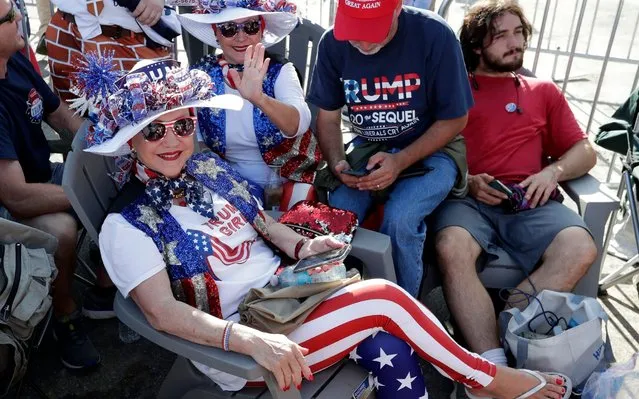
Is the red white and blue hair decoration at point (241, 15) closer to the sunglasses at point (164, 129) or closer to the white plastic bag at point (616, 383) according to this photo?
the sunglasses at point (164, 129)

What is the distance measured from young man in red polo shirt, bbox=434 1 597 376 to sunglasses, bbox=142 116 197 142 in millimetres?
1197

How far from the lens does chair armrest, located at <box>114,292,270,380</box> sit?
6.14ft

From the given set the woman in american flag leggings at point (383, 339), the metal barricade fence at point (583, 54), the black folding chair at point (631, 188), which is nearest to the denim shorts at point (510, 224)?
the black folding chair at point (631, 188)

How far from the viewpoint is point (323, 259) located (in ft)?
7.29

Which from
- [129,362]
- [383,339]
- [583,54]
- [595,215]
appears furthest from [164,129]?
[583,54]

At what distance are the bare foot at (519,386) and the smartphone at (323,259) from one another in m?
0.71

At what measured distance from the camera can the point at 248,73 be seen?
2.49 metres

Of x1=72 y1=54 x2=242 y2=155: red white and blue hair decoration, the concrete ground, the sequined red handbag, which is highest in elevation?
x1=72 y1=54 x2=242 y2=155: red white and blue hair decoration

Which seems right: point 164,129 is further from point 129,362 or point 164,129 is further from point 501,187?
point 501,187

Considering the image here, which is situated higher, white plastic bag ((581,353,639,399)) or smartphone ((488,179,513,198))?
smartphone ((488,179,513,198))

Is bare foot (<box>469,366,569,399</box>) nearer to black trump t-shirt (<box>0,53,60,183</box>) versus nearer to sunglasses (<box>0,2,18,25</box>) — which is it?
black trump t-shirt (<box>0,53,60,183</box>)

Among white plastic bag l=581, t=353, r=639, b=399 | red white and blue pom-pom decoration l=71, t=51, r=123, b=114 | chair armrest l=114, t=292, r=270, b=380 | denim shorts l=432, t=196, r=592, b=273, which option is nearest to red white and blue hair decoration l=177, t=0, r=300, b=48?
red white and blue pom-pom decoration l=71, t=51, r=123, b=114

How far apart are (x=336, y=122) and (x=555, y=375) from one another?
144 centimetres

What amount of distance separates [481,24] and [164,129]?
5.63ft
